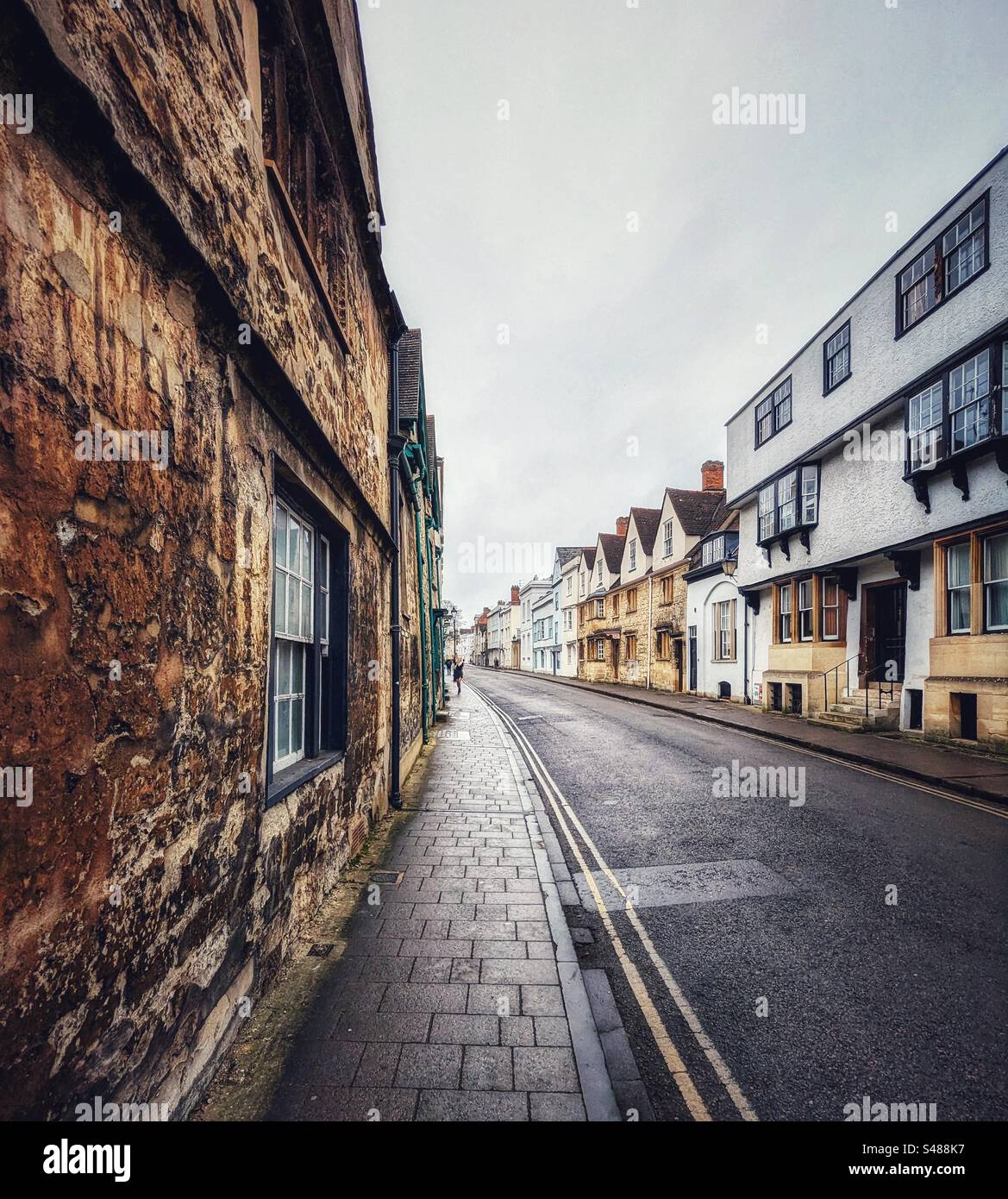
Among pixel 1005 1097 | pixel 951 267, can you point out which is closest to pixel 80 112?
pixel 1005 1097

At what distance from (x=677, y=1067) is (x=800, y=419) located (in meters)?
18.2

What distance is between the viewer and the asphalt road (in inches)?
111

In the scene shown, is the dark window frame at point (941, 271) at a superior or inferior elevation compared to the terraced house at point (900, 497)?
superior

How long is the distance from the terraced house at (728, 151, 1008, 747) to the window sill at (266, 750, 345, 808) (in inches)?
461

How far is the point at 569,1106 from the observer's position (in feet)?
8.46

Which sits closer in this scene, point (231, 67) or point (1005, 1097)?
point (1005, 1097)

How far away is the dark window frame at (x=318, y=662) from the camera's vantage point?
144 inches

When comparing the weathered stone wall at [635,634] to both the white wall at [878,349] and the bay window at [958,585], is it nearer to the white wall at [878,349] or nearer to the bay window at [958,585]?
the white wall at [878,349]

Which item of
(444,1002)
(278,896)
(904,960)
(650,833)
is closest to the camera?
(444,1002)

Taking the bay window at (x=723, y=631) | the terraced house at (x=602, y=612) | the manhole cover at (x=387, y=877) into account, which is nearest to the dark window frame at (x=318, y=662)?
the manhole cover at (x=387, y=877)

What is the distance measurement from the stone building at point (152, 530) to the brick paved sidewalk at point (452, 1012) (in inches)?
19.3

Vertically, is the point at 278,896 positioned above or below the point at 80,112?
below

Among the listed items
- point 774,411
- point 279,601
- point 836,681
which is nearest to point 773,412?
point 774,411

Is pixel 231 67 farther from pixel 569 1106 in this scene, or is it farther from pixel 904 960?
pixel 904 960
